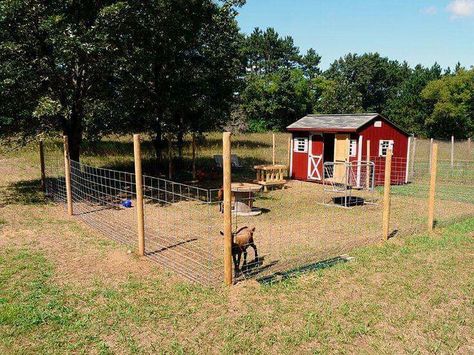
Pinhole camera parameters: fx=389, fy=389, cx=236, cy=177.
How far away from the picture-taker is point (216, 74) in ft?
55.1

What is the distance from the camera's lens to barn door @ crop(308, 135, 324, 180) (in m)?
18.2

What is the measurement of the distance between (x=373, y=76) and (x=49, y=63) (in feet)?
210

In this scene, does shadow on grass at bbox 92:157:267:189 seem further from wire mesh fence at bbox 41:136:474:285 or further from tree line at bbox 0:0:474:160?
tree line at bbox 0:0:474:160

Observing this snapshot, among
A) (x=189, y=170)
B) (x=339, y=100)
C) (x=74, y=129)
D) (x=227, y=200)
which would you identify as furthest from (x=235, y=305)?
(x=339, y=100)

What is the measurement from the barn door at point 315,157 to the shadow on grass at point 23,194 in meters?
11.5

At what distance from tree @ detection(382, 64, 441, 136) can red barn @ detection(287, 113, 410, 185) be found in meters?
40.1

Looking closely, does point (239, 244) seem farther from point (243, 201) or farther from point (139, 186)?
point (243, 201)

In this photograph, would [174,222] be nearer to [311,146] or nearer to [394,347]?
[394,347]

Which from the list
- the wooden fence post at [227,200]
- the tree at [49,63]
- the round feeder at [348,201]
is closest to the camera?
the wooden fence post at [227,200]

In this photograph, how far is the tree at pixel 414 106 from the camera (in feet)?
178

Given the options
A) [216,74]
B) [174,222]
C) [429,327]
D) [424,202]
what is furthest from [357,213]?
[216,74]

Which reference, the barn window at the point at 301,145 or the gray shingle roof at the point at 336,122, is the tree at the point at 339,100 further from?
the barn window at the point at 301,145

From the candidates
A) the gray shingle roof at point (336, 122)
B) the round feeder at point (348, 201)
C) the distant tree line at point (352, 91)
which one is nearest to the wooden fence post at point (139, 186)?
the round feeder at point (348, 201)

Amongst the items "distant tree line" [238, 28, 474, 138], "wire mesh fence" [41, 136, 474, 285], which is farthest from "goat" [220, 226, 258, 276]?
"distant tree line" [238, 28, 474, 138]
